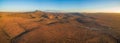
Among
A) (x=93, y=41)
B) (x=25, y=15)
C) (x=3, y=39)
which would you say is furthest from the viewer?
(x=25, y=15)

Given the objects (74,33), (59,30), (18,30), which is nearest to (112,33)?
(74,33)

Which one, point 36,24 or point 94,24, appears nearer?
point 36,24

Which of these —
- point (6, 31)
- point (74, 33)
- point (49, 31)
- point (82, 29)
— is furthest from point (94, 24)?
point (6, 31)

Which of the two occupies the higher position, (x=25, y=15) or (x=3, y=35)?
(x=25, y=15)

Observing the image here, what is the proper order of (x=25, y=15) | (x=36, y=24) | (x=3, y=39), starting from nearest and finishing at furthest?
(x=3, y=39) < (x=36, y=24) < (x=25, y=15)

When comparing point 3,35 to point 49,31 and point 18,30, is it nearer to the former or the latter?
point 18,30

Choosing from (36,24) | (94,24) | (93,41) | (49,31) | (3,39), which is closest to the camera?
(93,41)

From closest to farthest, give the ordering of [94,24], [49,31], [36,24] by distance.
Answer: [49,31] → [36,24] → [94,24]

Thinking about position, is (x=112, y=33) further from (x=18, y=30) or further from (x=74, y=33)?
(x=18, y=30)

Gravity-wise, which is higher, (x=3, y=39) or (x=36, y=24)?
(x=36, y=24)
